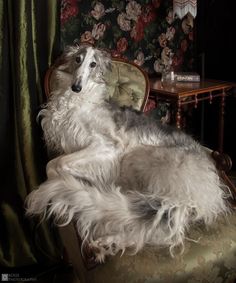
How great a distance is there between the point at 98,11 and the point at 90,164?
1076 millimetres

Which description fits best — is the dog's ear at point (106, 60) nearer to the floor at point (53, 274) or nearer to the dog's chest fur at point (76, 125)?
the dog's chest fur at point (76, 125)

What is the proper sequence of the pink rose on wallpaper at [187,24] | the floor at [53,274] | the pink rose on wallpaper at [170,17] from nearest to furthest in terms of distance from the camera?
the floor at [53,274]
the pink rose on wallpaper at [170,17]
the pink rose on wallpaper at [187,24]

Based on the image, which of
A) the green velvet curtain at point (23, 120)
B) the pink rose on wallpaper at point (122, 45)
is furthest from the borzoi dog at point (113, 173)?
the pink rose on wallpaper at point (122, 45)

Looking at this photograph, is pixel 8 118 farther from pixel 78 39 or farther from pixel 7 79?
pixel 78 39

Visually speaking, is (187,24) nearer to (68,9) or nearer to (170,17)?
(170,17)

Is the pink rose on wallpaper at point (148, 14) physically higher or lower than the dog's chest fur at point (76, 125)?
higher

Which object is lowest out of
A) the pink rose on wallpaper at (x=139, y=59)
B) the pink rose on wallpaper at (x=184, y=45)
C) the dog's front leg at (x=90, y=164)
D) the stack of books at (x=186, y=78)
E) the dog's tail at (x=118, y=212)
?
the dog's tail at (x=118, y=212)

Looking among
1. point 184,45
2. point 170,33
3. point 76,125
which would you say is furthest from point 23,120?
point 184,45

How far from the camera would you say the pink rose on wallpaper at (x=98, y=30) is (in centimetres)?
216

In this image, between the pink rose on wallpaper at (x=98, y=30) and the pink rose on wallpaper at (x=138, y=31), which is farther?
the pink rose on wallpaper at (x=138, y=31)

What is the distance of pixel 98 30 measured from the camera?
2.18 m

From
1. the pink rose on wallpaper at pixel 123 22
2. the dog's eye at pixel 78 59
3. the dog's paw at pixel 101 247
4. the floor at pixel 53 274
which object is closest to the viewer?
the dog's paw at pixel 101 247

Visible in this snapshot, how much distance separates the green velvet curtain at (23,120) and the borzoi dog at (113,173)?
0.14 metres

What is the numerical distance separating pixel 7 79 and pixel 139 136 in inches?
25.6
